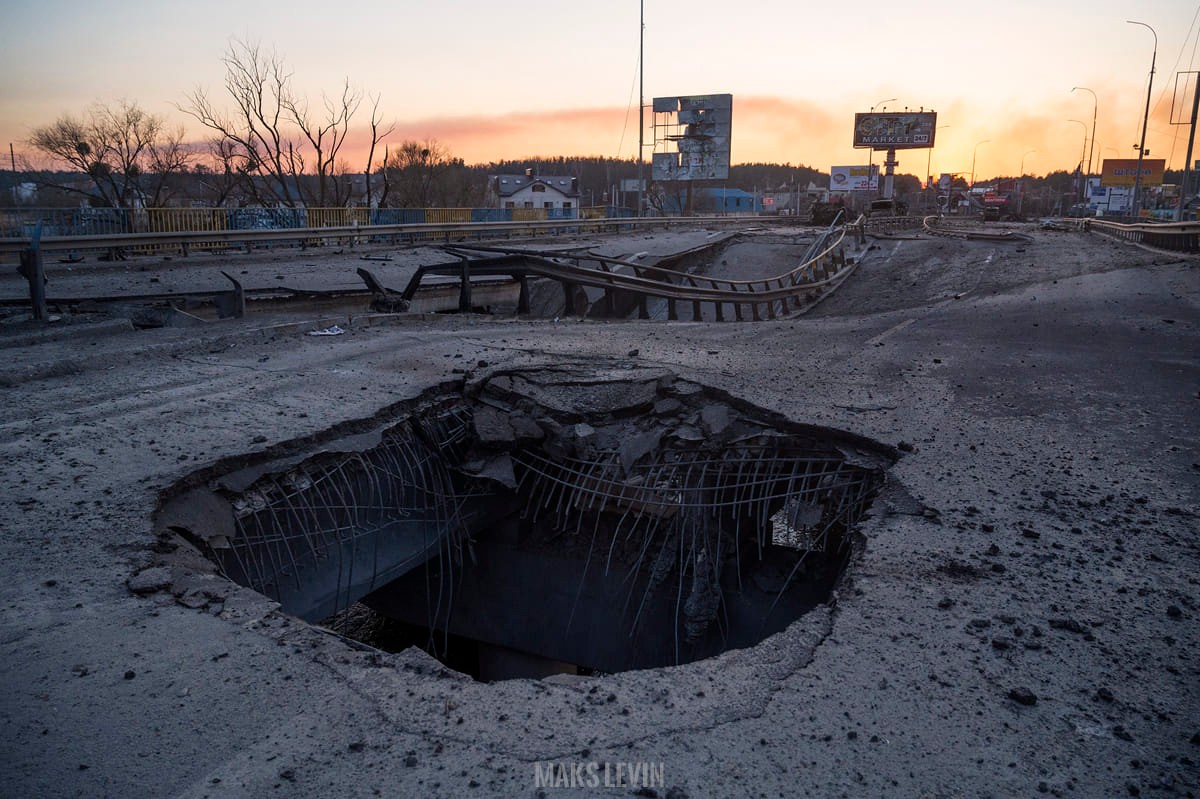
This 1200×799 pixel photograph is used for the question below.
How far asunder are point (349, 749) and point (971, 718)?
6.58 ft

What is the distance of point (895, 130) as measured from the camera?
2800 inches

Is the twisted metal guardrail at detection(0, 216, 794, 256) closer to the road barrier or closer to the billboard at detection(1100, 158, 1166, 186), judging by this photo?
the road barrier

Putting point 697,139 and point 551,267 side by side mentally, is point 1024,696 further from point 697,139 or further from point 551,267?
point 697,139

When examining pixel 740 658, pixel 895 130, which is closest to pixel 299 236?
pixel 740 658

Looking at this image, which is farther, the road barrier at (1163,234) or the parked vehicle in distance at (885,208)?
the parked vehicle in distance at (885,208)

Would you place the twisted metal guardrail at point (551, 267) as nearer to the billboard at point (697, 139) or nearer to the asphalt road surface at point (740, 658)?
the asphalt road surface at point (740, 658)

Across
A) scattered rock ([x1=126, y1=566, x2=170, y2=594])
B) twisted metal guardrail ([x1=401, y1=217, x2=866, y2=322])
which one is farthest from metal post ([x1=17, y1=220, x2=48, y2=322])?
scattered rock ([x1=126, y1=566, x2=170, y2=594])

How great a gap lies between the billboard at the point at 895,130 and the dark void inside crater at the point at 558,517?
72.3m

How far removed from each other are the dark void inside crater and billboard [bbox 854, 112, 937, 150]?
72304 mm

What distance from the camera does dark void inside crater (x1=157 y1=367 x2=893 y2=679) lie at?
5.28 meters

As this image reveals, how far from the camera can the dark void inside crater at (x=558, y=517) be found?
208 inches

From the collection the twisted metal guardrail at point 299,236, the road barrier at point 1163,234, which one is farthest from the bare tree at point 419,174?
→ the road barrier at point 1163,234

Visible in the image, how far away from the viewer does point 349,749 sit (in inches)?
98.7

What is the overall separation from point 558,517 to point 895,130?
243 feet
